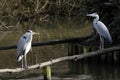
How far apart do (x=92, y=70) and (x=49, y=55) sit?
3816 millimetres

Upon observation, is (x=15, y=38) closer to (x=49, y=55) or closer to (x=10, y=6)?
(x=49, y=55)

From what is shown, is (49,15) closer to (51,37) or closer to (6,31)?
(6,31)

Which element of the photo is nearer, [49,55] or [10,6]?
[49,55]

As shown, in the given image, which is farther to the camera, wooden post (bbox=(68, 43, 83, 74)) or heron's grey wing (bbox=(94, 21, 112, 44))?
wooden post (bbox=(68, 43, 83, 74))

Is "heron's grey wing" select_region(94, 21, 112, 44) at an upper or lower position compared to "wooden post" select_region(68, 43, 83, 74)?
upper

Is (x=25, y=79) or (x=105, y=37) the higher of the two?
(x=105, y=37)

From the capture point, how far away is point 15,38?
28.4m

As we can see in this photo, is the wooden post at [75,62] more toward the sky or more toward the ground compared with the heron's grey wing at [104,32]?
more toward the ground

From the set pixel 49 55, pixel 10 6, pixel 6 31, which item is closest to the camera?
pixel 49 55

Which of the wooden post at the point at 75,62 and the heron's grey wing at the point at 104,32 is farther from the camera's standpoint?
the wooden post at the point at 75,62

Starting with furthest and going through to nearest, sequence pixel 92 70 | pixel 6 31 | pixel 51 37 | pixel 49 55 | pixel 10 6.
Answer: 1. pixel 10 6
2. pixel 6 31
3. pixel 51 37
4. pixel 49 55
5. pixel 92 70

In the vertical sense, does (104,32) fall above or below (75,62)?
above

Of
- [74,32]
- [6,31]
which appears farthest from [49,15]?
[74,32]

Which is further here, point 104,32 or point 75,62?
point 75,62
